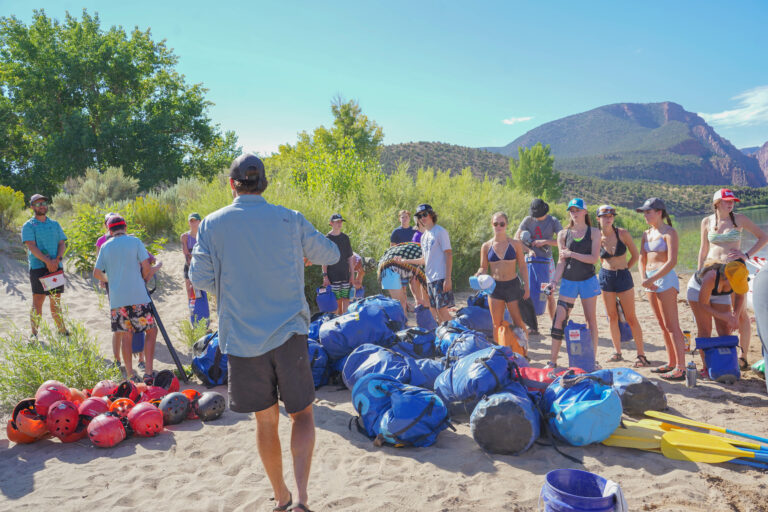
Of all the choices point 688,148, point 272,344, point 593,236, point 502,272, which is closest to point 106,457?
point 272,344

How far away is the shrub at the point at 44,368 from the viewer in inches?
183

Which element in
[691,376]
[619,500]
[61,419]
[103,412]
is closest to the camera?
[619,500]

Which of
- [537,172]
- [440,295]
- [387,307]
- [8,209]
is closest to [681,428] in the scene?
[440,295]

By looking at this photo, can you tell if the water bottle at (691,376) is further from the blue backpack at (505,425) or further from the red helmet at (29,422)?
the red helmet at (29,422)

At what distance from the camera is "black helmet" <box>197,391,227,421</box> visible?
427 centimetres

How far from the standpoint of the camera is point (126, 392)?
4422mm

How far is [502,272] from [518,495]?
9.27 feet

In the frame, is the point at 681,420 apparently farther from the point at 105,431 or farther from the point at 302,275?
the point at 105,431

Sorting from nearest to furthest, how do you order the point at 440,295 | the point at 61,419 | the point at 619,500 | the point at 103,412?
1. the point at 619,500
2. the point at 61,419
3. the point at 103,412
4. the point at 440,295

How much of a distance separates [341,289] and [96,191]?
11.5 metres

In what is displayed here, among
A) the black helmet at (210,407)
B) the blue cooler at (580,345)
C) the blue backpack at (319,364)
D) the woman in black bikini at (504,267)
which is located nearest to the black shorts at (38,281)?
the black helmet at (210,407)

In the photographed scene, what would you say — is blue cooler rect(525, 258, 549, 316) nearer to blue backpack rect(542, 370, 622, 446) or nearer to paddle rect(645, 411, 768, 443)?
paddle rect(645, 411, 768, 443)

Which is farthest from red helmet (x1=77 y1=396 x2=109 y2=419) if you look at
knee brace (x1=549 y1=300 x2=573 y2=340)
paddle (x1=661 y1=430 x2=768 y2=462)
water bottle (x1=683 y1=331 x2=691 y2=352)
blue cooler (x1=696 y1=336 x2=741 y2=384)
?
water bottle (x1=683 y1=331 x2=691 y2=352)

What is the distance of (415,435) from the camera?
3557 mm
